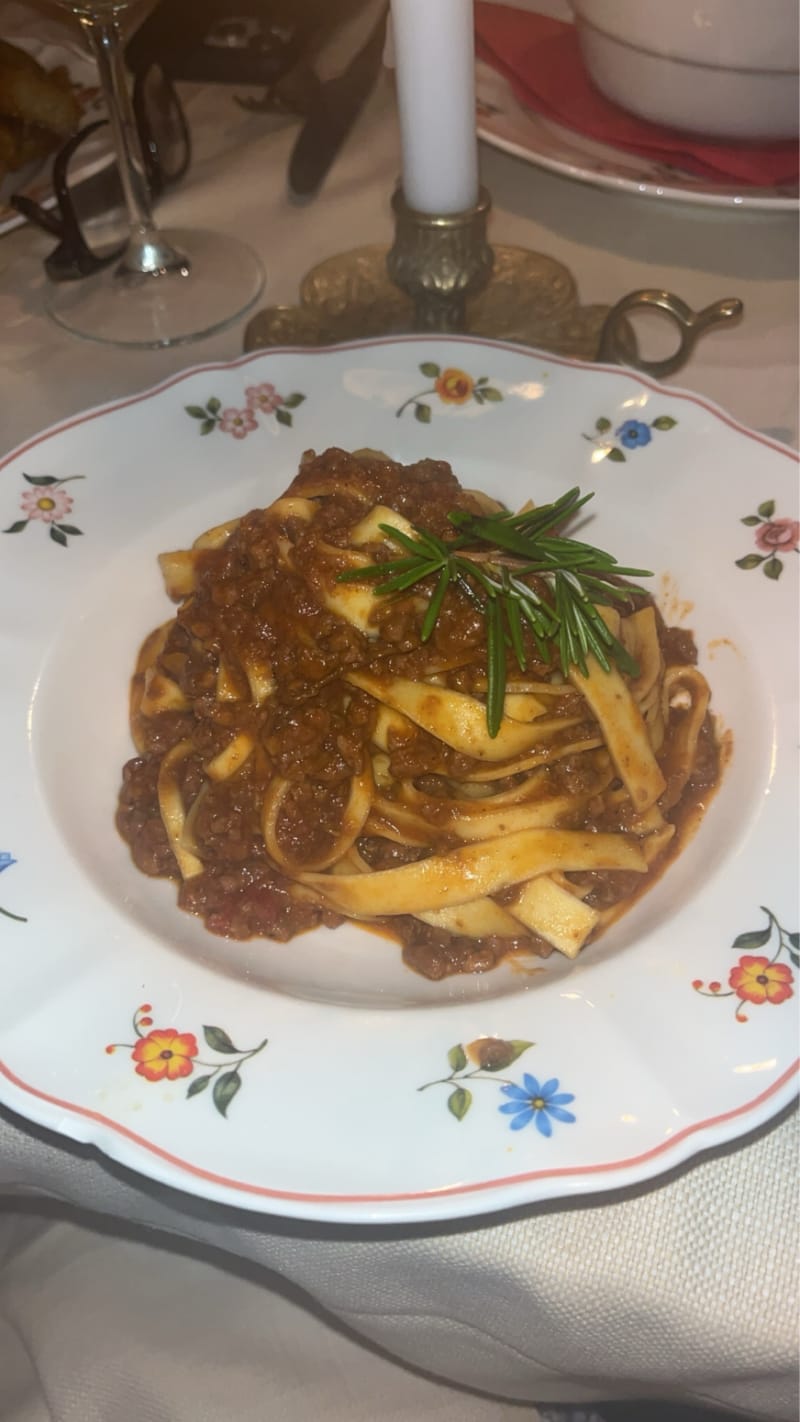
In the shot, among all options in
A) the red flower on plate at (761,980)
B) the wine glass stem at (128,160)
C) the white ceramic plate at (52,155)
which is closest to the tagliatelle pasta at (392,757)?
the red flower on plate at (761,980)

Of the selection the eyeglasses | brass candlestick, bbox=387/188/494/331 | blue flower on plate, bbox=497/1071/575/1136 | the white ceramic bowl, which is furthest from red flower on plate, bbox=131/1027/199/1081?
the white ceramic bowl

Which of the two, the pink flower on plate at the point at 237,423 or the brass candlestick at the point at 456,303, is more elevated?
the brass candlestick at the point at 456,303

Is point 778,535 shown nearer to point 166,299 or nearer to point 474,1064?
point 474,1064

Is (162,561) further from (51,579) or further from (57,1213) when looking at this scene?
(57,1213)

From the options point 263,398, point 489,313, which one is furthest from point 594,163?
point 263,398

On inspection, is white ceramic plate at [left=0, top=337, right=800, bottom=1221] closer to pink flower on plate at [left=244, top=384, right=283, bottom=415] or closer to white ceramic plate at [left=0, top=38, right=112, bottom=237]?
pink flower on plate at [left=244, top=384, right=283, bottom=415]

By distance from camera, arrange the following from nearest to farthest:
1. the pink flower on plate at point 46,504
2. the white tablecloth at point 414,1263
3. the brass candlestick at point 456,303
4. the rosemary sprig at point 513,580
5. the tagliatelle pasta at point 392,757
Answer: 1. the white tablecloth at point 414,1263
2. the rosemary sprig at point 513,580
3. the tagliatelle pasta at point 392,757
4. the pink flower on plate at point 46,504
5. the brass candlestick at point 456,303

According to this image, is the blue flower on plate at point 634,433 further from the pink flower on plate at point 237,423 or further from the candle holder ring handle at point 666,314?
the pink flower on plate at point 237,423
